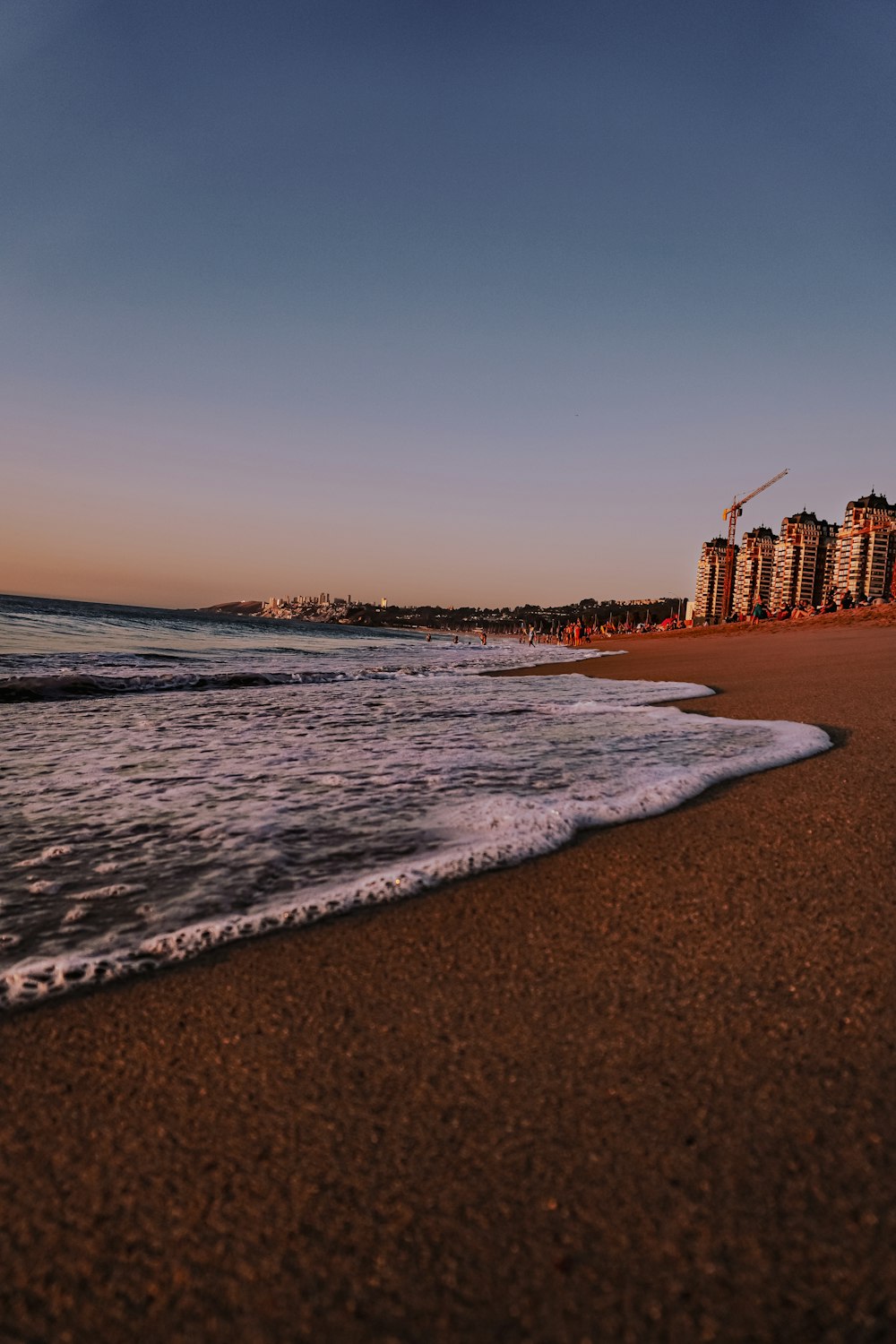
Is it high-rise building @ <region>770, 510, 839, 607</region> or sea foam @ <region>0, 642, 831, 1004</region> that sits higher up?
high-rise building @ <region>770, 510, 839, 607</region>

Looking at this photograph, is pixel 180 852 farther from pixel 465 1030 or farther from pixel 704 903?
pixel 704 903

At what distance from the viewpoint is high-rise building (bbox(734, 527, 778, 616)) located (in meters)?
182

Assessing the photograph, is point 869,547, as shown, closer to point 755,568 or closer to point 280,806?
point 755,568

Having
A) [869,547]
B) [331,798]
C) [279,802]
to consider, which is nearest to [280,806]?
[279,802]

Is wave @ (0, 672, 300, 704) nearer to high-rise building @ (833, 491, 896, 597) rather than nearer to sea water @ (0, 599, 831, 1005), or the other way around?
sea water @ (0, 599, 831, 1005)

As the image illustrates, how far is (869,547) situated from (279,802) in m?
161

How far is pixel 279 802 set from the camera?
3951mm

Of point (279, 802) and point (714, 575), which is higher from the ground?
point (714, 575)

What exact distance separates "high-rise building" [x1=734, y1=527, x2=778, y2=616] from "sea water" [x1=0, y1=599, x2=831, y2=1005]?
188 meters

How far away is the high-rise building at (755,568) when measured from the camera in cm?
18188

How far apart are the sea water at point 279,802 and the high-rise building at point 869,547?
487 feet

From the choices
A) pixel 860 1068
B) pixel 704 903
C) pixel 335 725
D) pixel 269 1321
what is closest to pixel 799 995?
pixel 860 1068

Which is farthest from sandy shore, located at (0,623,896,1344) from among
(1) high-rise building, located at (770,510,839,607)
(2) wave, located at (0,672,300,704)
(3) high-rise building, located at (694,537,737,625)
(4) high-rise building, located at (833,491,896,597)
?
(3) high-rise building, located at (694,537,737,625)

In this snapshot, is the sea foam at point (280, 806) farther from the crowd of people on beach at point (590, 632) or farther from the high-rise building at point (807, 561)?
the high-rise building at point (807, 561)
